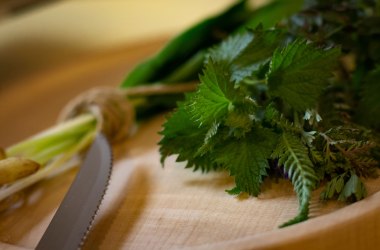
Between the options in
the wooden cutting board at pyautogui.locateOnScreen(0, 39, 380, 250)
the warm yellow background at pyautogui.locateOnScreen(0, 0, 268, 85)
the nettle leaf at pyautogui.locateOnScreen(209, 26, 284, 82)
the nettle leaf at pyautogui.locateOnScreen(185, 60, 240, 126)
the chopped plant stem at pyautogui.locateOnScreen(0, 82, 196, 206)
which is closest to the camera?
the wooden cutting board at pyautogui.locateOnScreen(0, 39, 380, 250)

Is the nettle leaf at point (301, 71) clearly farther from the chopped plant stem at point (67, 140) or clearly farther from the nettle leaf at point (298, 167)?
the chopped plant stem at point (67, 140)

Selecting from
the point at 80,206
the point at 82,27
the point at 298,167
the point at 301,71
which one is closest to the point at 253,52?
the point at 301,71

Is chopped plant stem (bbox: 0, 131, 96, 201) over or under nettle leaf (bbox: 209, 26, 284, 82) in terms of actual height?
under

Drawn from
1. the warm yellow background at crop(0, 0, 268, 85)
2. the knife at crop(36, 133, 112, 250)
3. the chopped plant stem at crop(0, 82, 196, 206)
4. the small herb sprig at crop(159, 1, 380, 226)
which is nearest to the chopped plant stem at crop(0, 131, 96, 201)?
the chopped plant stem at crop(0, 82, 196, 206)

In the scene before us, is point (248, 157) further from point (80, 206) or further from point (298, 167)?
point (80, 206)

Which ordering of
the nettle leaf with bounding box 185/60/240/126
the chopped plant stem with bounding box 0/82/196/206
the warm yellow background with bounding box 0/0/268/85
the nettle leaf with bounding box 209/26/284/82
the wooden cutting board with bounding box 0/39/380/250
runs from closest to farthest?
the wooden cutting board with bounding box 0/39/380/250
the nettle leaf with bounding box 185/60/240/126
the nettle leaf with bounding box 209/26/284/82
the chopped plant stem with bounding box 0/82/196/206
the warm yellow background with bounding box 0/0/268/85

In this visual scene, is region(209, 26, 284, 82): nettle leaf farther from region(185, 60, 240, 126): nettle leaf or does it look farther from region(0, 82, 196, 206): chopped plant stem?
region(0, 82, 196, 206): chopped plant stem

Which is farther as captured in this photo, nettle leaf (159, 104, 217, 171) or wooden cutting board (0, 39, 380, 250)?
nettle leaf (159, 104, 217, 171)

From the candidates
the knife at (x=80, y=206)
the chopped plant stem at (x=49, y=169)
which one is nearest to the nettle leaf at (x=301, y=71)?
the knife at (x=80, y=206)
